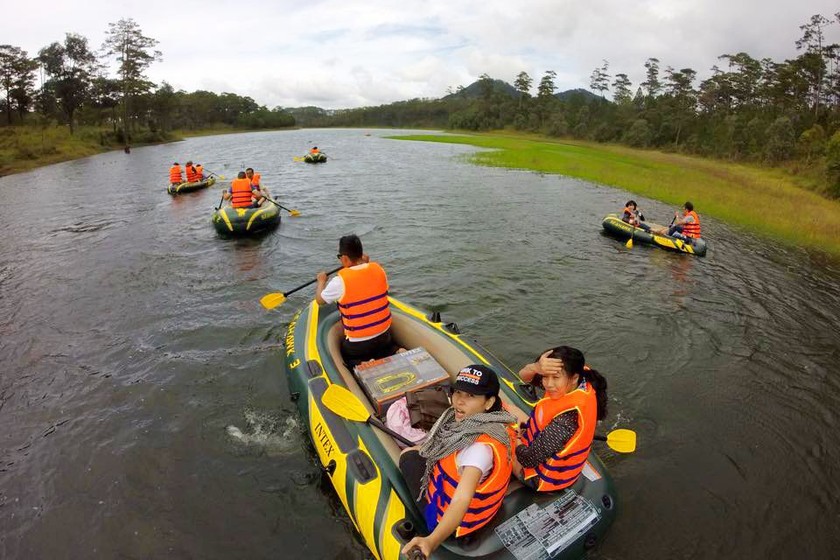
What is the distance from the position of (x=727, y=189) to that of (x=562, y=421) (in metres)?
23.6

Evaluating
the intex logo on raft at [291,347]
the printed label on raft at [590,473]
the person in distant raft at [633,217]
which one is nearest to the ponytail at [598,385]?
the printed label on raft at [590,473]

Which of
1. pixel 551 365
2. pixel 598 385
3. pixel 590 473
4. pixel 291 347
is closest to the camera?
pixel 551 365

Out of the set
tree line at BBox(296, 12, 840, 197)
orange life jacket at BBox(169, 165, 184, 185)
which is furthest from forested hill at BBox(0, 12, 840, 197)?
orange life jacket at BBox(169, 165, 184, 185)

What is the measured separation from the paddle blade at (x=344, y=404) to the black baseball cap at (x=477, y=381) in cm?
184

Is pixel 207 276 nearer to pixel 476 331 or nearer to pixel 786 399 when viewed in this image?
pixel 476 331

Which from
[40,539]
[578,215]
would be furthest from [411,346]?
[578,215]

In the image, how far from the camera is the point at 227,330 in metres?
7.98

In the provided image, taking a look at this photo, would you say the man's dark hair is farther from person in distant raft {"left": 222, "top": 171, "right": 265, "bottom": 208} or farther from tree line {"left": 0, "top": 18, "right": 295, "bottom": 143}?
tree line {"left": 0, "top": 18, "right": 295, "bottom": 143}

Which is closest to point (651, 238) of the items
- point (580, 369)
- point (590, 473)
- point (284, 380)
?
point (590, 473)

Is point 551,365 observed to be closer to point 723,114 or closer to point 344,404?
point 344,404

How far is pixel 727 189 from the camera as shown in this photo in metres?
22.0

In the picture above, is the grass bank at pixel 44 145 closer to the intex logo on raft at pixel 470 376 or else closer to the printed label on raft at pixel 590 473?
the intex logo on raft at pixel 470 376

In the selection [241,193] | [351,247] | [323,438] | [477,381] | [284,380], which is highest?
[351,247]

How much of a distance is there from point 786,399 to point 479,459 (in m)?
6.08
